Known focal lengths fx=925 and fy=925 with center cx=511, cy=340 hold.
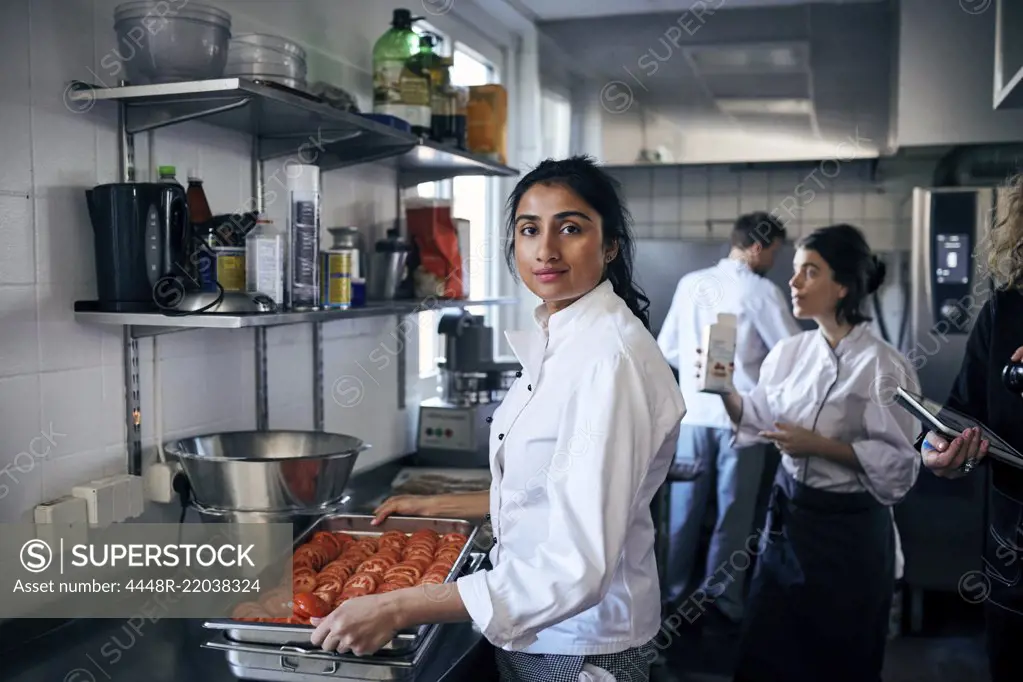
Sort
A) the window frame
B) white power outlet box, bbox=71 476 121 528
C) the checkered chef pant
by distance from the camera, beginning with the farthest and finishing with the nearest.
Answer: the window frame < white power outlet box, bbox=71 476 121 528 < the checkered chef pant

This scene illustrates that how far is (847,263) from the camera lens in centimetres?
253

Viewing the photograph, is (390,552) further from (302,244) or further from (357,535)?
(302,244)

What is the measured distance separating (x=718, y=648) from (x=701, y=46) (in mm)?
2524

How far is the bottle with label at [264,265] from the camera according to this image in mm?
1740

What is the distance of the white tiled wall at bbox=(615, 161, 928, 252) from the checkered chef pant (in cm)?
328

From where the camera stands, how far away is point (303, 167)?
1.87 meters

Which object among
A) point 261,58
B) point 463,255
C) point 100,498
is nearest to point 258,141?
point 261,58

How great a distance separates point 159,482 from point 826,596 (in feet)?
5.43

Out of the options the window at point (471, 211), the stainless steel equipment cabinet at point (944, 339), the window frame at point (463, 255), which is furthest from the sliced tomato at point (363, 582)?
the stainless steel equipment cabinet at point (944, 339)

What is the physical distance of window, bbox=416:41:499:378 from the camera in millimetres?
3375

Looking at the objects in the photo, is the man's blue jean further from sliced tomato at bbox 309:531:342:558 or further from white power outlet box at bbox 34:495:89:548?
white power outlet box at bbox 34:495:89:548

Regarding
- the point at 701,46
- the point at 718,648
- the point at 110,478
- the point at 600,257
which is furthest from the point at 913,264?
the point at 110,478

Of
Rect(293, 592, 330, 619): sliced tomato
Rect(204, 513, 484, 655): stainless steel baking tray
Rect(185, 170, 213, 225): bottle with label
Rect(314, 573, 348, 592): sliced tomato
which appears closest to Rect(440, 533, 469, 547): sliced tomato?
Rect(204, 513, 484, 655): stainless steel baking tray

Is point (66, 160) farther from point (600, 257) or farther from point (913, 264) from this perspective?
point (913, 264)
